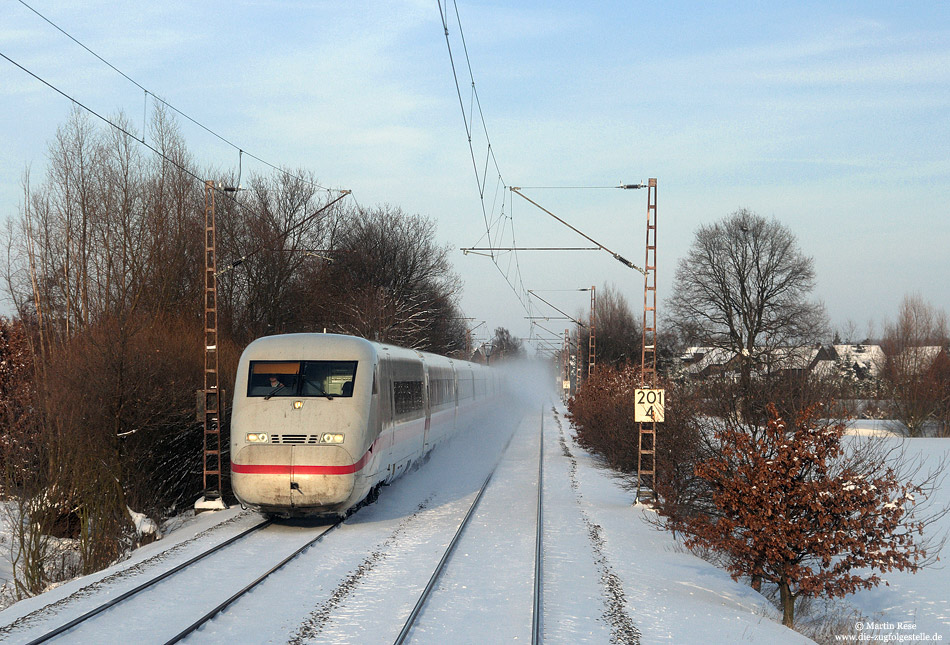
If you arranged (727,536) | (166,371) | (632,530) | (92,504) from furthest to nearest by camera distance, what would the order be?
(166,371) < (92,504) < (632,530) < (727,536)

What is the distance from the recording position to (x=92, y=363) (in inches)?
749

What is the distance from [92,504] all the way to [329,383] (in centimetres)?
638

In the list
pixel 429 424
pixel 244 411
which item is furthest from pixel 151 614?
pixel 429 424

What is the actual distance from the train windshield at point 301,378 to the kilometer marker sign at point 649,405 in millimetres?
6379

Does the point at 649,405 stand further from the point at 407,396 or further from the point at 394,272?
the point at 394,272

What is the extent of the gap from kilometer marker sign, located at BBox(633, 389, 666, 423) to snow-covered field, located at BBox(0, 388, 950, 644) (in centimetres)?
194

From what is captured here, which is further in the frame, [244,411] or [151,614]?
[244,411]

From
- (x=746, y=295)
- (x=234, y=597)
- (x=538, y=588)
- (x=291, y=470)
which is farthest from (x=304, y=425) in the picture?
(x=746, y=295)

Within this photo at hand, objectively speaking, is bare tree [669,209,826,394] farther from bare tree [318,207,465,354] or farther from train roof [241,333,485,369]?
train roof [241,333,485,369]

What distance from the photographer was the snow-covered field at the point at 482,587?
8.89 m

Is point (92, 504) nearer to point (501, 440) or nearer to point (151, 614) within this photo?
point (151, 614)

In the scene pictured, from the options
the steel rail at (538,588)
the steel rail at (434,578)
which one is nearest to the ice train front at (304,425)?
the steel rail at (434,578)

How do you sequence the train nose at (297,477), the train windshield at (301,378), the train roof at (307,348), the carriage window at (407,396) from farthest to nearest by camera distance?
1. the carriage window at (407,396)
2. the train roof at (307,348)
3. the train windshield at (301,378)
4. the train nose at (297,477)

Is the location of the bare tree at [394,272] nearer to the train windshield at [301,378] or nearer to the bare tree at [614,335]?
the bare tree at [614,335]
